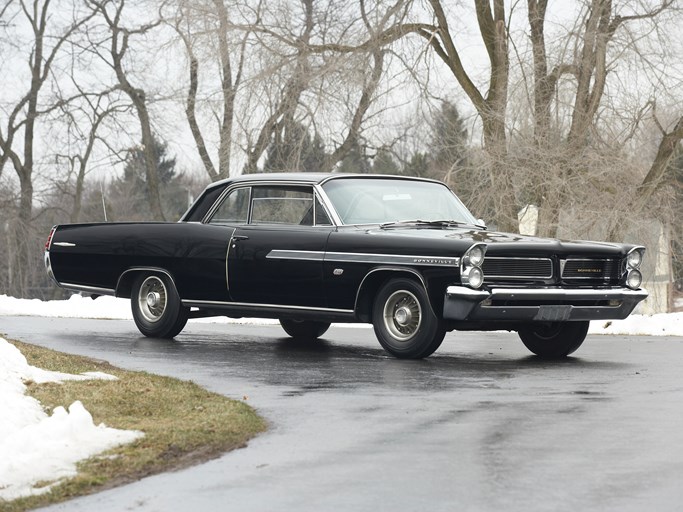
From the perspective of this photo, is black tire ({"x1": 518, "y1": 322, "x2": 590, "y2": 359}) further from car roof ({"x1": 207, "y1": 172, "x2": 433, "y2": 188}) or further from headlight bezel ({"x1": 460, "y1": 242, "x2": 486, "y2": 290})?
car roof ({"x1": 207, "y1": 172, "x2": 433, "y2": 188})

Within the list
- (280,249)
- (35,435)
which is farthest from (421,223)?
(35,435)

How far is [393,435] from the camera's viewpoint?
7523 millimetres

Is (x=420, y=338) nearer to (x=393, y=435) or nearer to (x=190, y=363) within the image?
(x=190, y=363)

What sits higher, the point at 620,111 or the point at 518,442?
the point at 620,111

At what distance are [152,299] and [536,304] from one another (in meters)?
4.83

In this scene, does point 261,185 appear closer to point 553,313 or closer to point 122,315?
point 553,313

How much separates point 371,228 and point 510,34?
12718 mm

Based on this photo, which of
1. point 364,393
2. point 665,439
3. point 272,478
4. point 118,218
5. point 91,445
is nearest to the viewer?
point 272,478

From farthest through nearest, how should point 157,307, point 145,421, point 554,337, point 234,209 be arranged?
point 157,307, point 234,209, point 554,337, point 145,421

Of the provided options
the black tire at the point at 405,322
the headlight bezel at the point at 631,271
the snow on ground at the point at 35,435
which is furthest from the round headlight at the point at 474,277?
the snow on ground at the point at 35,435

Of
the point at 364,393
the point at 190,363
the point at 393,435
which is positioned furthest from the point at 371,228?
the point at 393,435

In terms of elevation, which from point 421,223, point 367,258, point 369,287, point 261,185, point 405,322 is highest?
point 261,185

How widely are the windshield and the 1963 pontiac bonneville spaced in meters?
0.01

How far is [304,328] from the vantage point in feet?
50.4
